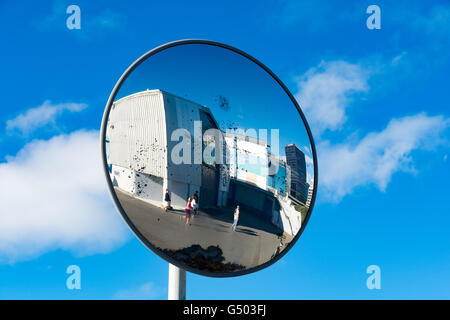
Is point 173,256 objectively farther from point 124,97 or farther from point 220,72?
point 220,72

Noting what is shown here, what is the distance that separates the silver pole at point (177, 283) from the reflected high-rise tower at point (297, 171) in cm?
205

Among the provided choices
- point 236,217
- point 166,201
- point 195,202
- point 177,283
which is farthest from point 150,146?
point 177,283

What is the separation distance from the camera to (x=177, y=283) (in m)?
4.82

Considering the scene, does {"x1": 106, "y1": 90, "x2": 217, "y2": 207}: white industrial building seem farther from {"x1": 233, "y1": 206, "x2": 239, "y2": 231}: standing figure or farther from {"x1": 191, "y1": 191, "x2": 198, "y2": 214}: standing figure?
{"x1": 233, "y1": 206, "x2": 239, "y2": 231}: standing figure

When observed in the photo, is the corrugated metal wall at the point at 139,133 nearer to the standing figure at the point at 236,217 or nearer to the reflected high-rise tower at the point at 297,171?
the standing figure at the point at 236,217

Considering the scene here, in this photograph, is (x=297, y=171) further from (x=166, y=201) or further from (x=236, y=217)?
(x=166, y=201)

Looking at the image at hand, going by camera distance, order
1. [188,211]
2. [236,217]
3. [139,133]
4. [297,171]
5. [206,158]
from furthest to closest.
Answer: [297,171] → [236,217] → [206,158] → [188,211] → [139,133]

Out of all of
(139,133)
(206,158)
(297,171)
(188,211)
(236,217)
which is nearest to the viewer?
(139,133)

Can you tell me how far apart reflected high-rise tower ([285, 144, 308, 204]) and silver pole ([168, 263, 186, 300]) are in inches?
80.8

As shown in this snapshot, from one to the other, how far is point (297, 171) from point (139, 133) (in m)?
2.61

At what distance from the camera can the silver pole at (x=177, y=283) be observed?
4.80 m

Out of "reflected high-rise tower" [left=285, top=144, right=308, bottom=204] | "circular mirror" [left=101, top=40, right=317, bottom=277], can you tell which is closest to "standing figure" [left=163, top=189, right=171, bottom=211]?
"circular mirror" [left=101, top=40, right=317, bottom=277]

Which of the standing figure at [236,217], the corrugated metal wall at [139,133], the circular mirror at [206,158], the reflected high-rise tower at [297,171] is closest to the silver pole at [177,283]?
the circular mirror at [206,158]

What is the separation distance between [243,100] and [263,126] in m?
0.48
